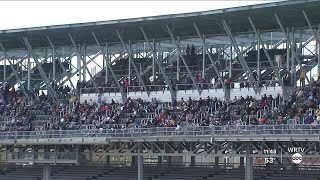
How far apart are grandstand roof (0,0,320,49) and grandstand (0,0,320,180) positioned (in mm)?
81

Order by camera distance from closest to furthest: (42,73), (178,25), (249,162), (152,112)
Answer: (249,162) < (152,112) < (178,25) < (42,73)

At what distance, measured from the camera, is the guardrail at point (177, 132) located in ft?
151

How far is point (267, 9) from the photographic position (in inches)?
2076

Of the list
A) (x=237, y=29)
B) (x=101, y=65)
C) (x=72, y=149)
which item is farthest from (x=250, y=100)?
(x=101, y=65)

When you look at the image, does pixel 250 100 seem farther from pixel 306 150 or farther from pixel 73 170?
pixel 73 170

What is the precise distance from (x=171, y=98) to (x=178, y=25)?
4.95 m

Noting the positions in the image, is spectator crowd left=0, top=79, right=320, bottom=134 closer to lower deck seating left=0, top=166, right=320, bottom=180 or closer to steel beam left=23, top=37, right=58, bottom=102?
steel beam left=23, top=37, right=58, bottom=102

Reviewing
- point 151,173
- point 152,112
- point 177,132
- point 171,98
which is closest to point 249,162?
point 177,132

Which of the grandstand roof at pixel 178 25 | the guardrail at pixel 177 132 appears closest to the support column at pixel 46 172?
the guardrail at pixel 177 132

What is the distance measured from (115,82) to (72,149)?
7189mm

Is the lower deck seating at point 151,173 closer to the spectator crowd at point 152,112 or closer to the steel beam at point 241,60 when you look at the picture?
the spectator crowd at point 152,112

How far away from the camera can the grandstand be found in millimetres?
50406

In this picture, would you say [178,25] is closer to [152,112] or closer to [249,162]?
[152,112]

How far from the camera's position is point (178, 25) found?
194 ft
